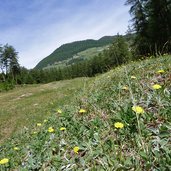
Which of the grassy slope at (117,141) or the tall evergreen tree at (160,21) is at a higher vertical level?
the tall evergreen tree at (160,21)

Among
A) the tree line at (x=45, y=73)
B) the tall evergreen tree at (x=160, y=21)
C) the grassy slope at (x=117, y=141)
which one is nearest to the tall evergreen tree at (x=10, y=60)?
the tree line at (x=45, y=73)

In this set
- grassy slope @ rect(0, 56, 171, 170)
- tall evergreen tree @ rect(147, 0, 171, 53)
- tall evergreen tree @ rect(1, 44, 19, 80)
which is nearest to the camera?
grassy slope @ rect(0, 56, 171, 170)

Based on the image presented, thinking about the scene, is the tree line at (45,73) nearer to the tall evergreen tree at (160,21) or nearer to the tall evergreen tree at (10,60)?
the tall evergreen tree at (10,60)

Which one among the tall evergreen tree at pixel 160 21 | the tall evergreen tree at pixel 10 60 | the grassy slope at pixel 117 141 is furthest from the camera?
the tall evergreen tree at pixel 10 60

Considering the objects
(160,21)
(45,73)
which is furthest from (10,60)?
(160,21)

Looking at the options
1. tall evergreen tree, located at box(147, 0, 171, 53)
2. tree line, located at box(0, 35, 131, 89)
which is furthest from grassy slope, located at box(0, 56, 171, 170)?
tree line, located at box(0, 35, 131, 89)

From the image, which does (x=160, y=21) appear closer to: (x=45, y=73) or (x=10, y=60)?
(x=10, y=60)

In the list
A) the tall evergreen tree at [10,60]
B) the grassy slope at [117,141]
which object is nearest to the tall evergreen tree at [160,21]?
the grassy slope at [117,141]

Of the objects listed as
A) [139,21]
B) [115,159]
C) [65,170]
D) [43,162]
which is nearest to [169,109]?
[115,159]

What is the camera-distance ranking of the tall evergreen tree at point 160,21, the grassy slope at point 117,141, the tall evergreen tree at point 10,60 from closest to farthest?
the grassy slope at point 117,141, the tall evergreen tree at point 160,21, the tall evergreen tree at point 10,60

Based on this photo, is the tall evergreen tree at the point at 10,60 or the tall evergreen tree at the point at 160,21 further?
the tall evergreen tree at the point at 10,60

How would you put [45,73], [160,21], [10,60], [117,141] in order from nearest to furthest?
[117,141] → [160,21] → [10,60] → [45,73]

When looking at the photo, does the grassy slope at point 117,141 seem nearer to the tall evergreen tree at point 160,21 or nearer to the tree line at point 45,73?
the tall evergreen tree at point 160,21

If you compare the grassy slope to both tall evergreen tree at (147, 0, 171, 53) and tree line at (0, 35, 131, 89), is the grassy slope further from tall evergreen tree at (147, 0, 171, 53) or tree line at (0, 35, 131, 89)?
tree line at (0, 35, 131, 89)
